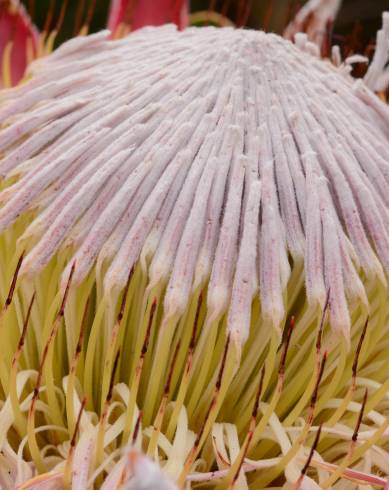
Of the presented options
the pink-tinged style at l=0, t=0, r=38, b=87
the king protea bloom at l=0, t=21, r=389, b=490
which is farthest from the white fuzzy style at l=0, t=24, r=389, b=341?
the pink-tinged style at l=0, t=0, r=38, b=87

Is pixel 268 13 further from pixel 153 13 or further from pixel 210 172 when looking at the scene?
pixel 210 172

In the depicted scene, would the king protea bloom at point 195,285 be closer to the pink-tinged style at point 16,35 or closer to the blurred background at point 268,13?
the pink-tinged style at point 16,35

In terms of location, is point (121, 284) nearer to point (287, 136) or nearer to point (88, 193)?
point (88, 193)

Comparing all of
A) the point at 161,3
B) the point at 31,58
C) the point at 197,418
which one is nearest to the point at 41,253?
the point at 197,418

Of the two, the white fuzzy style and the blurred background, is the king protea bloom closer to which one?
the white fuzzy style

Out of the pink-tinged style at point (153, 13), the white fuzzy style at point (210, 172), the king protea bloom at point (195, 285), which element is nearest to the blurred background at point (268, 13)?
the pink-tinged style at point (153, 13)

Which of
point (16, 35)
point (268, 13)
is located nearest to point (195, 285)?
point (16, 35)
